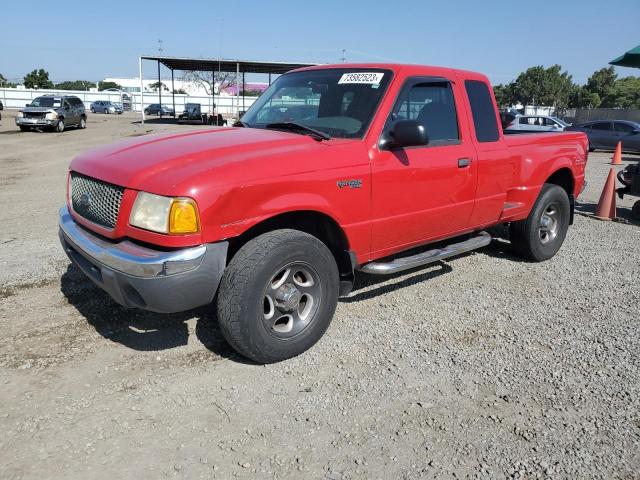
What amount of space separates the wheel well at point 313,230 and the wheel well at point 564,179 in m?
3.41

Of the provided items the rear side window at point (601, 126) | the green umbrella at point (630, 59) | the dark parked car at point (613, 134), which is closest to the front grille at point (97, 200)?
the green umbrella at point (630, 59)

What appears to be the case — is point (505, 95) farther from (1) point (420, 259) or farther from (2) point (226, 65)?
(1) point (420, 259)

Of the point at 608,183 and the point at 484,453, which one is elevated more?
the point at 608,183

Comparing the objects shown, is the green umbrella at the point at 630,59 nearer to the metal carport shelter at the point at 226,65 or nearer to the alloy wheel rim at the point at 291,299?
the alloy wheel rim at the point at 291,299

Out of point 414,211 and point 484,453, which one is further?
point 414,211

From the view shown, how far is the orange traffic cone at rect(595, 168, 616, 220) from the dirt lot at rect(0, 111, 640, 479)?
12.6ft

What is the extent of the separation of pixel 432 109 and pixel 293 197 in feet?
5.82

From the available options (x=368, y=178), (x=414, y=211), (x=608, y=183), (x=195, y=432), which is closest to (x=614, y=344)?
(x=414, y=211)

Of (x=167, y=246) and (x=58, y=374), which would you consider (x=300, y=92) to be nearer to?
(x=167, y=246)

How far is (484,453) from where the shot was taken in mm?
2592

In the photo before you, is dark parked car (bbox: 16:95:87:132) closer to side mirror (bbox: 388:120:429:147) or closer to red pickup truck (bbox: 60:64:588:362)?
red pickup truck (bbox: 60:64:588:362)

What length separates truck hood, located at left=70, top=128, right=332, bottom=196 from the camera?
2922mm

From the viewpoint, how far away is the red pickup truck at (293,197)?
9.57ft

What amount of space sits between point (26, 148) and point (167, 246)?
17340 mm
